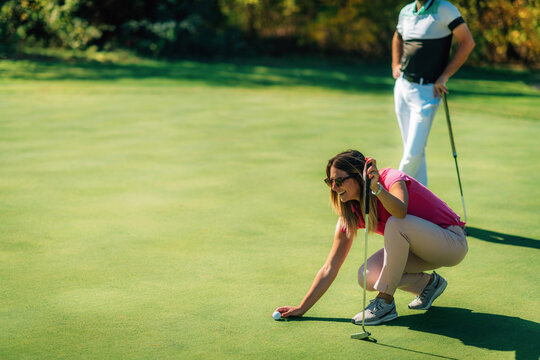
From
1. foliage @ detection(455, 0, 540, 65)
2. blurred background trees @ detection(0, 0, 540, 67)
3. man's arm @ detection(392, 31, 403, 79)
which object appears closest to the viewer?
man's arm @ detection(392, 31, 403, 79)

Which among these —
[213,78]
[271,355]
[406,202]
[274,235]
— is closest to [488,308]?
[406,202]

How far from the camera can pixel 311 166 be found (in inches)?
354

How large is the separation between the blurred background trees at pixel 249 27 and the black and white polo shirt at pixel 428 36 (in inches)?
599

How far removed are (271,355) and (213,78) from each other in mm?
15144

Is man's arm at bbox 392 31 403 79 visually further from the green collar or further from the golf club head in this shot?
the golf club head

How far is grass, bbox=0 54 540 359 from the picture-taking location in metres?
4.15

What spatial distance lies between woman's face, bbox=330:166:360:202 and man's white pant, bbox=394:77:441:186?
2307 millimetres

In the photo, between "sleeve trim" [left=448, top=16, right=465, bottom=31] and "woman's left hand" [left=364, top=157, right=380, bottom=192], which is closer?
"woman's left hand" [left=364, top=157, right=380, bottom=192]

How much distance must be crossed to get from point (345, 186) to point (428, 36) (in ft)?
9.14

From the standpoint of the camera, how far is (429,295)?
454 cm

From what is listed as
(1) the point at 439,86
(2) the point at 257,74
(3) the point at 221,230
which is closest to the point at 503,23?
(2) the point at 257,74

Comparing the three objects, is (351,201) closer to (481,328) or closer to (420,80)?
(481,328)

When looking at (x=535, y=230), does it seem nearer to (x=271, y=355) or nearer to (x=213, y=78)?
(x=271, y=355)

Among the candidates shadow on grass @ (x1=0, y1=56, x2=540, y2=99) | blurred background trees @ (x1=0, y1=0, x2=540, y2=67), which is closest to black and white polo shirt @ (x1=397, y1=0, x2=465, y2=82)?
shadow on grass @ (x1=0, y1=56, x2=540, y2=99)
